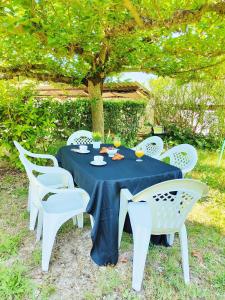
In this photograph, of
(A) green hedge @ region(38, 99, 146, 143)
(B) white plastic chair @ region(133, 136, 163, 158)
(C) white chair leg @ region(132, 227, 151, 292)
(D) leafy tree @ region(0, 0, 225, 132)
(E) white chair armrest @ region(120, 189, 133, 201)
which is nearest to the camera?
(C) white chair leg @ region(132, 227, 151, 292)

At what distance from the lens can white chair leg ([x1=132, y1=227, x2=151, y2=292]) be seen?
2.21m

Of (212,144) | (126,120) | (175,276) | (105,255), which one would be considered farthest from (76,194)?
(212,144)

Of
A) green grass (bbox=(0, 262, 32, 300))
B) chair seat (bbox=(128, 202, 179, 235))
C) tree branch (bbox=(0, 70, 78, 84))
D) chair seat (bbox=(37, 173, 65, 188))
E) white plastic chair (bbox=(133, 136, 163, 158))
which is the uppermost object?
tree branch (bbox=(0, 70, 78, 84))

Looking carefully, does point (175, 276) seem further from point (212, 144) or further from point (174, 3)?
point (212, 144)

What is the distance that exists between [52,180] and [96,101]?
3416mm

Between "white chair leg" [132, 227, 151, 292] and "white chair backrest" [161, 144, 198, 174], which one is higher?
"white chair backrest" [161, 144, 198, 174]

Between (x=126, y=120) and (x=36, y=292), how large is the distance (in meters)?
6.87

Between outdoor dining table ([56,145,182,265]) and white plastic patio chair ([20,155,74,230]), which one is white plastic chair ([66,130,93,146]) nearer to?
white plastic patio chair ([20,155,74,230])

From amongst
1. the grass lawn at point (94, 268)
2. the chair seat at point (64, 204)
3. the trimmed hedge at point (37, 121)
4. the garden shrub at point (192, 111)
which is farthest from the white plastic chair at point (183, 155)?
the garden shrub at point (192, 111)

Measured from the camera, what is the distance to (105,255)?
2508 millimetres

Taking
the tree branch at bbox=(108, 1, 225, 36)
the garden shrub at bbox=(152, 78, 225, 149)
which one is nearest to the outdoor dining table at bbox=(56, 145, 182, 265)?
the tree branch at bbox=(108, 1, 225, 36)

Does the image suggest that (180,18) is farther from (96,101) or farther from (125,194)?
(96,101)

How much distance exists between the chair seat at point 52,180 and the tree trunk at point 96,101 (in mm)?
3271

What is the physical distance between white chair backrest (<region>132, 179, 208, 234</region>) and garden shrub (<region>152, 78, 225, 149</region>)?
603cm
